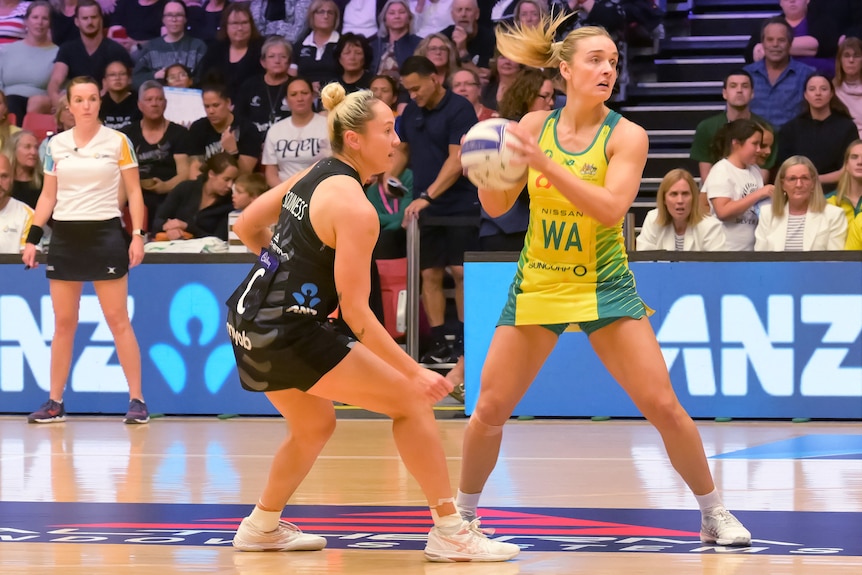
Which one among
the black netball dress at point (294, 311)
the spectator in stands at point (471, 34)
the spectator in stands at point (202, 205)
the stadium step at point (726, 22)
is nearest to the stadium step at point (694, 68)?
the stadium step at point (726, 22)

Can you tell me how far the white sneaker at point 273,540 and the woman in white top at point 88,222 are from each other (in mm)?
4178

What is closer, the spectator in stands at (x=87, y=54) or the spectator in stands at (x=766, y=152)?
the spectator in stands at (x=766, y=152)

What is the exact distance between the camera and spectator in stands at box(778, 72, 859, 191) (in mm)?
10172

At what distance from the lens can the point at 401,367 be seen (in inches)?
163

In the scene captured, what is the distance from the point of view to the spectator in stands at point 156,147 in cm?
1115

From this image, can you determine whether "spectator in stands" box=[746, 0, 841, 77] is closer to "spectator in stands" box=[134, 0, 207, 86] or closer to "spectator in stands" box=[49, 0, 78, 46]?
"spectator in stands" box=[134, 0, 207, 86]

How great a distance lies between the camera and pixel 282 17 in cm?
1256

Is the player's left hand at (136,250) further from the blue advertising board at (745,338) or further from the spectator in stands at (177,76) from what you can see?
the spectator in stands at (177,76)

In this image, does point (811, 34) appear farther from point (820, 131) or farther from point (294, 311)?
point (294, 311)

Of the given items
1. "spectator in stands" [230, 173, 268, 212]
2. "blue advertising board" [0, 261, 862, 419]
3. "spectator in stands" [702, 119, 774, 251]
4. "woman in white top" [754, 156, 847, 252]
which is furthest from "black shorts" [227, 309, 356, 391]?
"spectator in stands" [230, 173, 268, 212]

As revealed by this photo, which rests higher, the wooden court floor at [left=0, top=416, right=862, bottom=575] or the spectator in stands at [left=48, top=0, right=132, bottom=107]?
the spectator in stands at [left=48, top=0, right=132, bottom=107]

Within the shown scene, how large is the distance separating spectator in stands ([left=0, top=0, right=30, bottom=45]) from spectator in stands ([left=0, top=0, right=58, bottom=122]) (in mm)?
370

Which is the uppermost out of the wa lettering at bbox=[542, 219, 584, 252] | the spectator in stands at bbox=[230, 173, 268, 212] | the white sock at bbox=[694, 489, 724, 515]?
the wa lettering at bbox=[542, 219, 584, 252]

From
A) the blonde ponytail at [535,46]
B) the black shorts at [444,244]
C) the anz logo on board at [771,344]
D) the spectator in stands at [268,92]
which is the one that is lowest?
the anz logo on board at [771,344]
